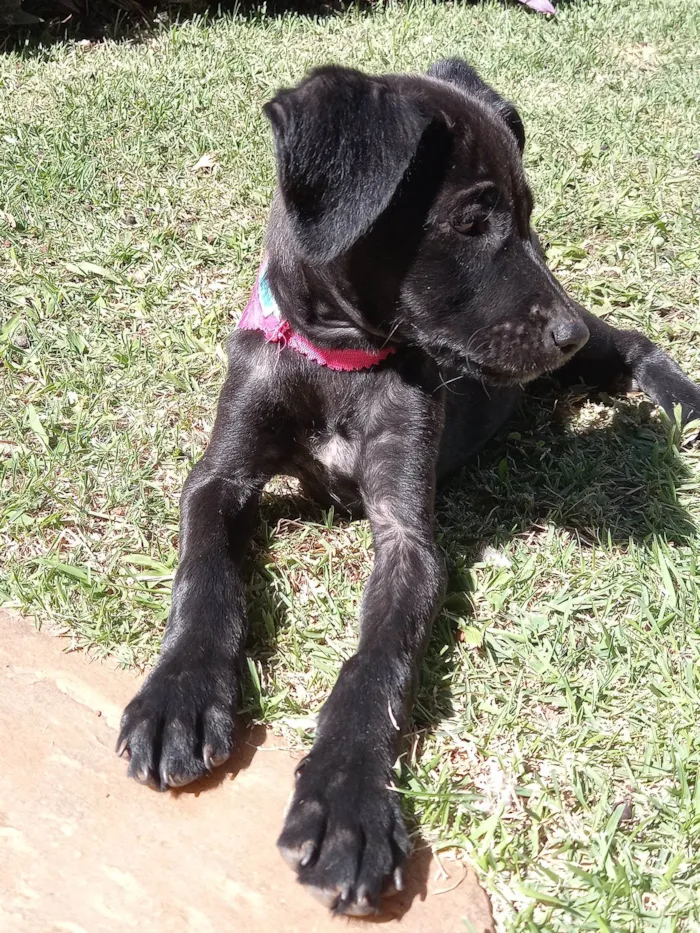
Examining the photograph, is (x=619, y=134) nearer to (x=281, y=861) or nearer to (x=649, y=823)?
(x=649, y=823)

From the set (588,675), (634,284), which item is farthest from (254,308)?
(634,284)

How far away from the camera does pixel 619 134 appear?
5453 millimetres

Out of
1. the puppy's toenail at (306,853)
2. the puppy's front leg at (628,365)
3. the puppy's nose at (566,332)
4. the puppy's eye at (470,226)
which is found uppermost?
the puppy's eye at (470,226)

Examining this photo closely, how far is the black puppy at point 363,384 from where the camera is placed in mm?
2150

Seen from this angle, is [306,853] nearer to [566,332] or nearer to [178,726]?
[178,726]

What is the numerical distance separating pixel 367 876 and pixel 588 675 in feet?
3.01

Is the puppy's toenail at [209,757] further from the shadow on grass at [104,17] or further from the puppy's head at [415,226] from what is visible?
the shadow on grass at [104,17]

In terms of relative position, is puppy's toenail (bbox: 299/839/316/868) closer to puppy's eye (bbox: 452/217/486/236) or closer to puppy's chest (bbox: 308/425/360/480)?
puppy's chest (bbox: 308/425/360/480)

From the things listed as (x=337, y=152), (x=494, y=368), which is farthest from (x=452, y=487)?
(x=337, y=152)

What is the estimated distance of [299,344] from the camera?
110 inches

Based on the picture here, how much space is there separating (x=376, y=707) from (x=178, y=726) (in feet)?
1.54

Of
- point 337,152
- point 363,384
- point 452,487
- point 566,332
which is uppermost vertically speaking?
point 337,152

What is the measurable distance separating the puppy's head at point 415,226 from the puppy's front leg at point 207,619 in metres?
0.43

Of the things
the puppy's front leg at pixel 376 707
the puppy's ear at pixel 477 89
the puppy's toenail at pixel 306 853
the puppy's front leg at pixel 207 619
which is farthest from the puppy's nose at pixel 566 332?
the puppy's toenail at pixel 306 853
